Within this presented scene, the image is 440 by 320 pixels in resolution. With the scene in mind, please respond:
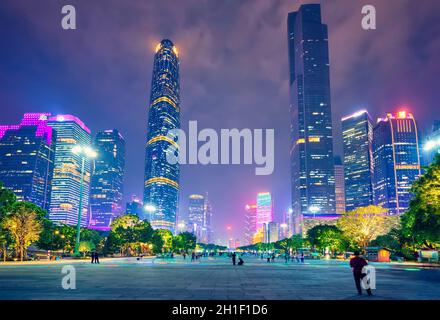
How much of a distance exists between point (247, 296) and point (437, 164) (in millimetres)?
32811

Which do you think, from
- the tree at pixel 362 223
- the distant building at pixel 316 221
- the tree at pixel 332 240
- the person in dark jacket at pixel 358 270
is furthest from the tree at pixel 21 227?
the distant building at pixel 316 221

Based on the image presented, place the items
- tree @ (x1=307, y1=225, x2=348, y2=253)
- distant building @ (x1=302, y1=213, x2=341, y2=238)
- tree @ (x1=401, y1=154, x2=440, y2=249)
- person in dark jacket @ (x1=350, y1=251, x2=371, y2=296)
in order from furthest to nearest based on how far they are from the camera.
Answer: distant building @ (x1=302, y1=213, x2=341, y2=238) → tree @ (x1=307, y1=225, x2=348, y2=253) → tree @ (x1=401, y1=154, x2=440, y2=249) → person in dark jacket @ (x1=350, y1=251, x2=371, y2=296)

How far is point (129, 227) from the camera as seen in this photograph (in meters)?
80.8

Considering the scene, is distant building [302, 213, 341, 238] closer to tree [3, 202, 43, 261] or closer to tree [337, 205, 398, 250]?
tree [337, 205, 398, 250]

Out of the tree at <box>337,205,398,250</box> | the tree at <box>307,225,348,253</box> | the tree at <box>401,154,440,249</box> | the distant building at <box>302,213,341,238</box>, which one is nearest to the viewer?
the tree at <box>401,154,440,249</box>

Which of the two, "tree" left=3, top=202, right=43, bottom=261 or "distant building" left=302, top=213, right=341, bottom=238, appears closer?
"tree" left=3, top=202, right=43, bottom=261

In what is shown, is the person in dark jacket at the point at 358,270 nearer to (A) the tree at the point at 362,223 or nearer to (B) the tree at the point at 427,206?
(B) the tree at the point at 427,206

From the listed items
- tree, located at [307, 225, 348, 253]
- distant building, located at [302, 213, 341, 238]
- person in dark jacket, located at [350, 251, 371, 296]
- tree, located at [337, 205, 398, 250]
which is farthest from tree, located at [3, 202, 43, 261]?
distant building, located at [302, 213, 341, 238]

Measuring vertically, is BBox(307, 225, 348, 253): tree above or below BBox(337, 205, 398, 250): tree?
below

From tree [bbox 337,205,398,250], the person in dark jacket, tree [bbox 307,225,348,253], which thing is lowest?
tree [bbox 307,225,348,253]

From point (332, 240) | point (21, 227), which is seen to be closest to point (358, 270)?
point (21, 227)
